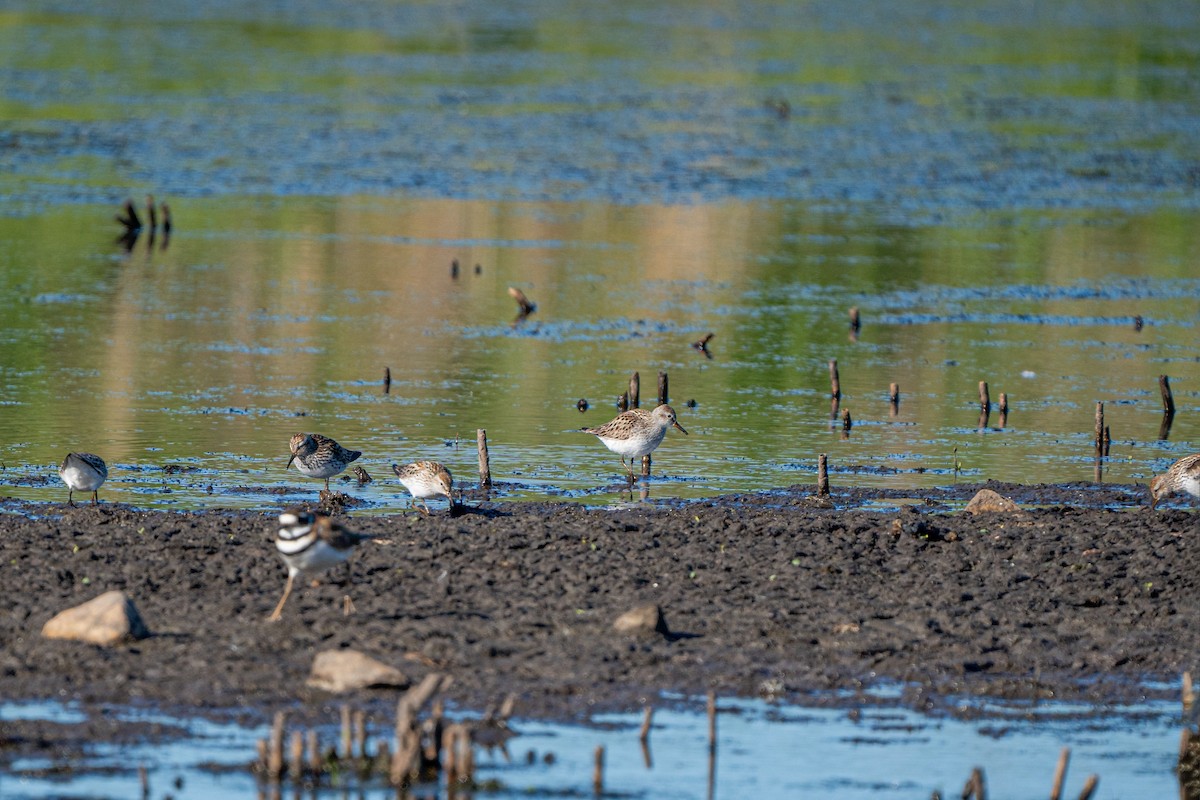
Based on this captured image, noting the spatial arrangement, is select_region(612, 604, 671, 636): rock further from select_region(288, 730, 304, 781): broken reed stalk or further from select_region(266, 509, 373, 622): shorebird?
select_region(288, 730, 304, 781): broken reed stalk

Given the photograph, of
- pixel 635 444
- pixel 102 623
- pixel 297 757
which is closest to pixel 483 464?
pixel 635 444

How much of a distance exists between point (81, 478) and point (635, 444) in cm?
619

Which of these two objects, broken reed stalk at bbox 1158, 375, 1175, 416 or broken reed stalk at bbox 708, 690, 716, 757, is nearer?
broken reed stalk at bbox 708, 690, 716, 757

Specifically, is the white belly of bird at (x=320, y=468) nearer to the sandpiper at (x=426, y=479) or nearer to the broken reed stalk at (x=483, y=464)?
the sandpiper at (x=426, y=479)

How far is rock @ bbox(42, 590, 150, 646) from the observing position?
44.4 ft

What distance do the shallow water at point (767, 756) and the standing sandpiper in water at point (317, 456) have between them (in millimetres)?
7177

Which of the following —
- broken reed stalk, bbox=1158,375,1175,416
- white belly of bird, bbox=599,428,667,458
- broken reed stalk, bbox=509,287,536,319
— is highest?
broken reed stalk, bbox=509,287,536,319

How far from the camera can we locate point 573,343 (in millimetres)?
30438

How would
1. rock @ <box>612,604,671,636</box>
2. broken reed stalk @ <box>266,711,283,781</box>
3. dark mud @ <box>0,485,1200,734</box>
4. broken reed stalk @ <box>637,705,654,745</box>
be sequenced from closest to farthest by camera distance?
broken reed stalk @ <box>266,711,283,781</box> → broken reed stalk @ <box>637,705,654,745</box> → dark mud @ <box>0,485,1200,734</box> → rock @ <box>612,604,671,636</box>

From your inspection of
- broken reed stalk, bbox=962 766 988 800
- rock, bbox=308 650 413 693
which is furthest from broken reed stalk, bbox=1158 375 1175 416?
rock, bbox=308 650 413 693

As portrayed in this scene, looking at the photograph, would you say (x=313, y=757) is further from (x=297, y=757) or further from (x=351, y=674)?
(x=351, y=674)

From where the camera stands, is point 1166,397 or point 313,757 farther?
point 1166,397

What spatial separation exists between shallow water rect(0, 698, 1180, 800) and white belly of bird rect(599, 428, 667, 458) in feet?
26.1

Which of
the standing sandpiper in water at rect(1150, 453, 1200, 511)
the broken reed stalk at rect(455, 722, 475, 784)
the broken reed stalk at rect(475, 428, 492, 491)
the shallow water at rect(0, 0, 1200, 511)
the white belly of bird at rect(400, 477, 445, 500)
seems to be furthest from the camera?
the shallow water at rect(0, 0, 1200, 511)
